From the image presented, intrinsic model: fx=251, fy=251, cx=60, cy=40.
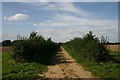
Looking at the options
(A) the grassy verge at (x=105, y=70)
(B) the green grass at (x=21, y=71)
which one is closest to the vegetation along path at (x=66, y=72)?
(A) the grassy verge at (x=105, y=70)

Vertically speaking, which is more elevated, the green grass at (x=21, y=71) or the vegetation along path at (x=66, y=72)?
the green grass at (x=21, y=71)

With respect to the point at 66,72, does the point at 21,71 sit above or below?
above

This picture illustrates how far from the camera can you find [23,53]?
2692 centimetres

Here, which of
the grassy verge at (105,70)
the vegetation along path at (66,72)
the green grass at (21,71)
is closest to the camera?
the green grass at (21,71)

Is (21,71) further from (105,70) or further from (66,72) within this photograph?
(105,70)

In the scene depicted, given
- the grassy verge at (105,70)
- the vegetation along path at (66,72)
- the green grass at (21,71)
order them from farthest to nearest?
the vegetation along path at (66,72) → the grassy verge at (105,70) → the green grass at (21,71)

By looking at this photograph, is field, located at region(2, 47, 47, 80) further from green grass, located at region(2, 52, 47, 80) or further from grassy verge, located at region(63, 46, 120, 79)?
grassy verge, located at region(63, 46, 120, 79)

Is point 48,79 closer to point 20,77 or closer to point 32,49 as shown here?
point 20,77

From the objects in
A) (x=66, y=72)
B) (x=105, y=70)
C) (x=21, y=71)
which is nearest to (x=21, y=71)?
(x=21, y=71)

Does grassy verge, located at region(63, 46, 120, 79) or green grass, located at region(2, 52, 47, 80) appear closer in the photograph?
green grass, located at region(2, 52, 47, 80)

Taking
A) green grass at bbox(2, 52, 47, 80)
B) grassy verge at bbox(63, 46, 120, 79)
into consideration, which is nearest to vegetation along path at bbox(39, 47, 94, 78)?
grassy verge at bbox(63, 46, 120, 79)

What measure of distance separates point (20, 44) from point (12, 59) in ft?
6.33

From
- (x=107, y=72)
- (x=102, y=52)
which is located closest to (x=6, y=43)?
(x=102, y=52)

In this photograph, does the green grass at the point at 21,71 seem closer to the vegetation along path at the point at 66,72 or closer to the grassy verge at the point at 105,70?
the vegetation along path at the point at 66,72
